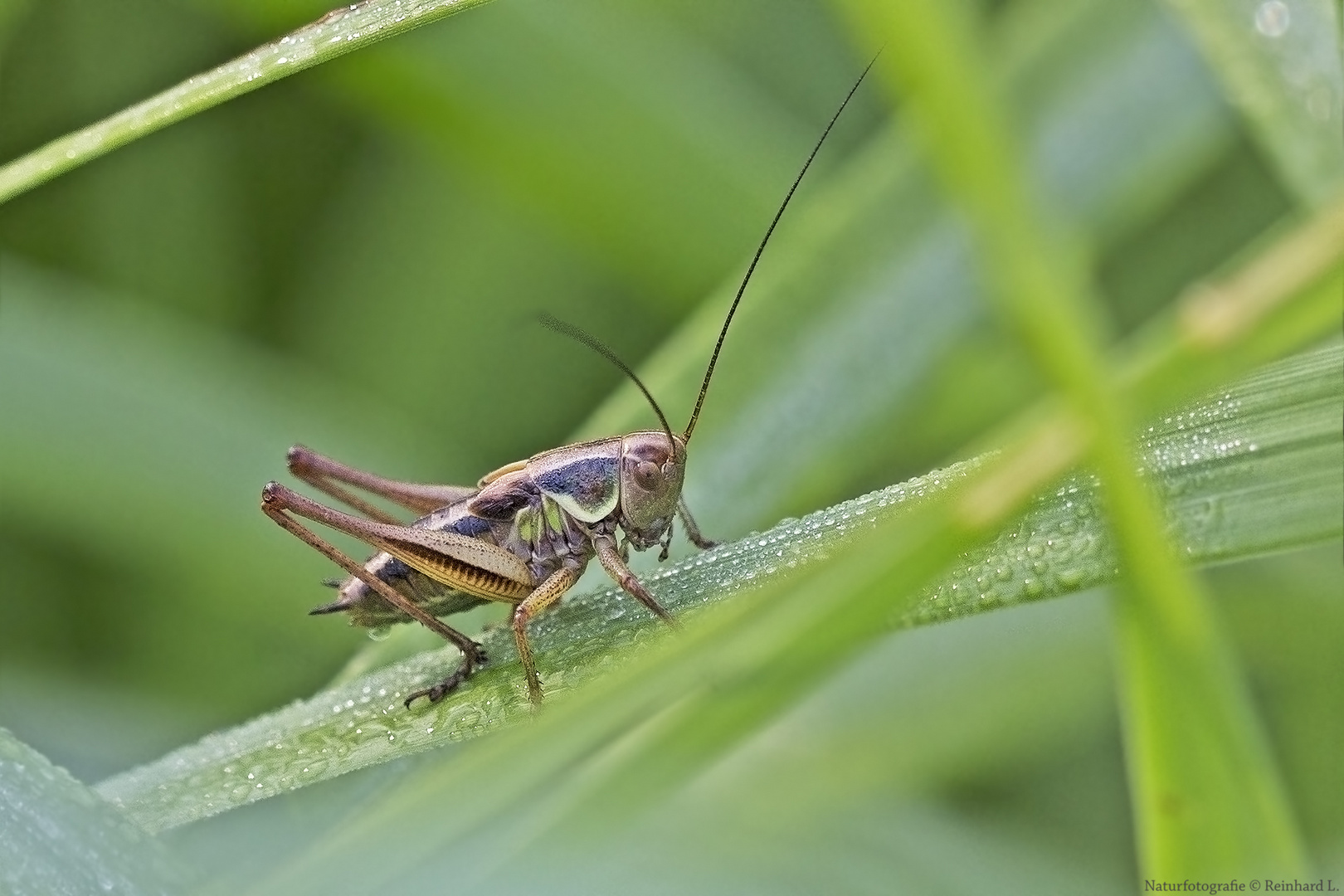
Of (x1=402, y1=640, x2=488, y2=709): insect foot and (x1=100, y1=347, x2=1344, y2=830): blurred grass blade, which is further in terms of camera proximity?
(x1=402, y1=640, x2=488, y2=709): insect foot

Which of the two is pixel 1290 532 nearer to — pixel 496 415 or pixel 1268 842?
pixel 1268 842

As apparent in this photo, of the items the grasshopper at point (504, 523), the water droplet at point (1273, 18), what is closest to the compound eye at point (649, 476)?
the grasshopper at point (504, 523)

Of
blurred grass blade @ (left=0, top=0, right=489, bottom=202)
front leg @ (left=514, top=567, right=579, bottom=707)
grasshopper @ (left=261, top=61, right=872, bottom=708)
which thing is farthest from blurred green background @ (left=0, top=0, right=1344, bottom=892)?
blurred grass blade @ (left=0, top=0, right=489, bottom=202)

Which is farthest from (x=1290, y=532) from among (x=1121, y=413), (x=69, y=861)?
(x=69, y=861)

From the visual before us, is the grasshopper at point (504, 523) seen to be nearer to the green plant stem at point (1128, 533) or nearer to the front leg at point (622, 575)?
the front leg at point (622, 575)

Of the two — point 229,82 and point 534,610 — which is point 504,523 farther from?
point 229,82

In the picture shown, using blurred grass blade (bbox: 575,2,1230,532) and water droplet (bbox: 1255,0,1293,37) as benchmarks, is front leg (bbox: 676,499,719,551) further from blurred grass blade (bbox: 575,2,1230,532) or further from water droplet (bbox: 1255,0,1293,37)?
water droplet (bbox: 1255,0,1293,37)
